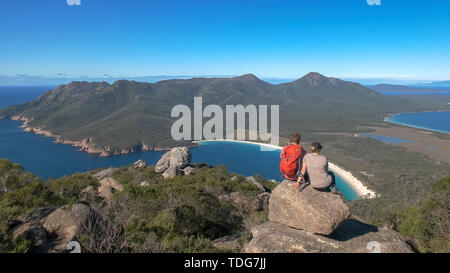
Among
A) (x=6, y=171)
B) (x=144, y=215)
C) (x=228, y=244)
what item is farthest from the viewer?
(x=6, y=171)

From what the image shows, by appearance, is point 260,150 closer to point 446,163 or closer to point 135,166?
point 446,163

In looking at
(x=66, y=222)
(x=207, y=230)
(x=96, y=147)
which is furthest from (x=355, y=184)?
(x=96, y=147)

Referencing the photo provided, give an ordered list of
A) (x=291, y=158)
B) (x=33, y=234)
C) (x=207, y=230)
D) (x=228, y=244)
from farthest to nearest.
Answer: (x=207, y=230) → (x=228, y=244) → (x=33, y=234) → (x=291, y=158)

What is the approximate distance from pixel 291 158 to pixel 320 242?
267cm

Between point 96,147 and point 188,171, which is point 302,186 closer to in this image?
point 188,171

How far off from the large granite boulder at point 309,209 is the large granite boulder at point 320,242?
11.3 inches

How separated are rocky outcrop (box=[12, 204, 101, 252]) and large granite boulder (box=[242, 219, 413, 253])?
251 inches

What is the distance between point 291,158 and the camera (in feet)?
24.2

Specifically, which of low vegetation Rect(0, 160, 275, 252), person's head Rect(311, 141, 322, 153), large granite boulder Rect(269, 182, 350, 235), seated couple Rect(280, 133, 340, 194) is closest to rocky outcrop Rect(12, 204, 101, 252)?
low vegetation Rect(0, 160, 275, 252)

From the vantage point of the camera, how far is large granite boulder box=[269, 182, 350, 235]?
7.26m

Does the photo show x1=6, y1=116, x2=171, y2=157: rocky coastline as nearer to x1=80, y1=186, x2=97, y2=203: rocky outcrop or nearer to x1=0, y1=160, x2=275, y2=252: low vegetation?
x1=0, y1=160, x2=275, y2=252: low vegetation

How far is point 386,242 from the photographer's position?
7.48 metres
